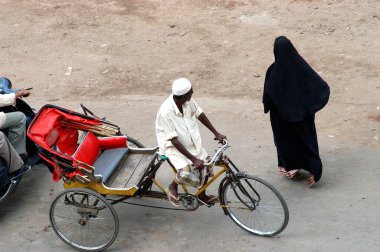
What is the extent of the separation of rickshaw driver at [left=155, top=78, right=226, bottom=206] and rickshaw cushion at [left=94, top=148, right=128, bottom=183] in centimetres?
60

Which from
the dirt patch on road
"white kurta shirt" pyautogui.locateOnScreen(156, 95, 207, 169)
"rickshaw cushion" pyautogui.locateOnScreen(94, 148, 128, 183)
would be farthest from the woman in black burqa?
"rickshaw cushion" pyautogui.locateOnScreen(94, 148, 128, 183)

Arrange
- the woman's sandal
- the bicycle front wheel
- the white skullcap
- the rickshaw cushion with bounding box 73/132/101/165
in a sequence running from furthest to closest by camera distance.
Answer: the woman's sandal < the rickshaw cushion with bounding box 73/132/101/165 < the bicycle front wheel < the white skullcap

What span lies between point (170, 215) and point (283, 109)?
160cm

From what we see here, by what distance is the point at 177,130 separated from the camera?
18.5 ft

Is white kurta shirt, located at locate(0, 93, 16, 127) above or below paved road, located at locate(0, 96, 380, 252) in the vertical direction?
above

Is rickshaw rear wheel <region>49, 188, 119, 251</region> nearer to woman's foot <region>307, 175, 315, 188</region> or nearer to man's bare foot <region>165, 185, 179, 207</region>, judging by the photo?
man's bare foot <region>165, 185, 179, 207</region>

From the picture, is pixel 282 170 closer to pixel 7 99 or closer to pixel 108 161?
pixel 108 161

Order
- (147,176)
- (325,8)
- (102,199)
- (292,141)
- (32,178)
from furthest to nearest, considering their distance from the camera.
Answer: (325,8)
(32,178)
(292,141)
(147,176)
(102,199)

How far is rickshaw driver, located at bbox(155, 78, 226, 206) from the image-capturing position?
552 cm

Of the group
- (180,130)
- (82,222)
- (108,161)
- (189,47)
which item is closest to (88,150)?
(108,161)

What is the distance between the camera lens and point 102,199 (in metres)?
5.58

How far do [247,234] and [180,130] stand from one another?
48.7 inches

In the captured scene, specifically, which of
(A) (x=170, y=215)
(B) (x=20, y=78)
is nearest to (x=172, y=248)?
(A) (x=170, y=215)

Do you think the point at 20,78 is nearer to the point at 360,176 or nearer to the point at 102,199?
the point at 102,199
